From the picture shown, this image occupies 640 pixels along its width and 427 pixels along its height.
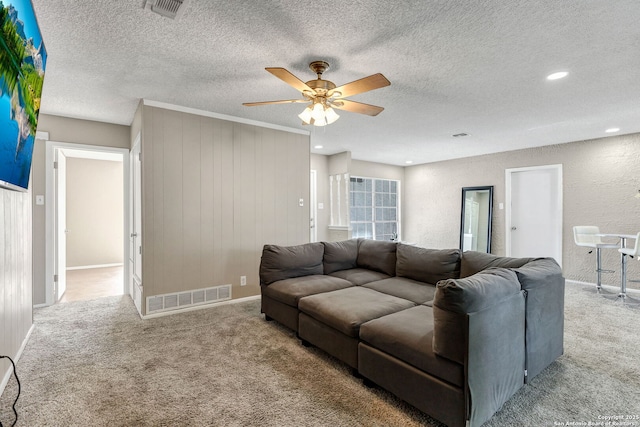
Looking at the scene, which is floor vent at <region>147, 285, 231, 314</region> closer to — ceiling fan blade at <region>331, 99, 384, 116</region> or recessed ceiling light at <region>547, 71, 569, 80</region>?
ceiling fan blade at <region>331, 99, 384, 116</region>

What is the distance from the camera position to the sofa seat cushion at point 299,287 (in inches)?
116

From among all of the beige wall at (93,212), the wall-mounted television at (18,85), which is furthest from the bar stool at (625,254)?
the beige wall at (93,212)

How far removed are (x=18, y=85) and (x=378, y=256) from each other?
3401 millimetres

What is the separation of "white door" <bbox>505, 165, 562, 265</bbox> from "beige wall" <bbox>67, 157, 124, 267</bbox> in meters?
8.73

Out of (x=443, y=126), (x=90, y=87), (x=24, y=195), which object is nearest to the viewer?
(x=24, y=195)

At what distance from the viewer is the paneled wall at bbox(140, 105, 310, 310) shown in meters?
3.55

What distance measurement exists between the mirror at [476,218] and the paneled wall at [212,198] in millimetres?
4208

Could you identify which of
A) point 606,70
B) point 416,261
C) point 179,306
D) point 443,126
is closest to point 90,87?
point 179,306

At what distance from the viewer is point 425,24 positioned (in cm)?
206

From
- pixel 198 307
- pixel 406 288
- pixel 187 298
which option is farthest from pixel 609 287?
pixel 187 298

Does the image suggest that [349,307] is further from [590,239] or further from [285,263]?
[590,239]

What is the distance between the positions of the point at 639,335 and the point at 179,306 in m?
4.88

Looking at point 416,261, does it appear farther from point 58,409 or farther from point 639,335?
point 58,409

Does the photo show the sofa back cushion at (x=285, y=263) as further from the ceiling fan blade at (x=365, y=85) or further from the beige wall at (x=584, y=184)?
the beige wall at (x=584, y=184)
